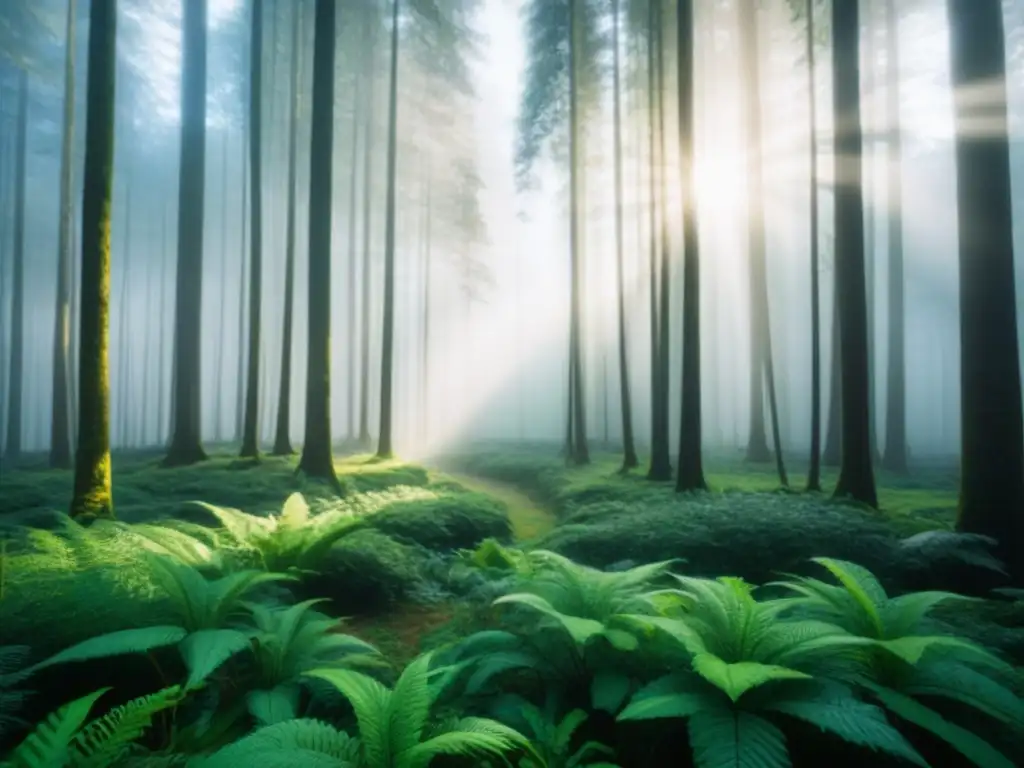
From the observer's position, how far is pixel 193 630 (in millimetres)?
3477

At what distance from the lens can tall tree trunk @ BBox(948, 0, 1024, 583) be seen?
6.23 metres

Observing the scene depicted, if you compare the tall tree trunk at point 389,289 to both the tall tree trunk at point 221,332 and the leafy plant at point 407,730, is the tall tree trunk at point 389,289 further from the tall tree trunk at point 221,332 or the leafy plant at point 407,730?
the tall tree trunk at point 221,332

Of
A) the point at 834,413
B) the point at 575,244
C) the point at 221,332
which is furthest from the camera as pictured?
the point at 221,332

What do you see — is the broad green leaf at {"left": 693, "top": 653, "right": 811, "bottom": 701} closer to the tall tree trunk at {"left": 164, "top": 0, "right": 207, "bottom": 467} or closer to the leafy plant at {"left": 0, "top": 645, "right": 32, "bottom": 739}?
the leafy plant at {"left": 0, "top": 645, "right": 32, "bottom": 739}

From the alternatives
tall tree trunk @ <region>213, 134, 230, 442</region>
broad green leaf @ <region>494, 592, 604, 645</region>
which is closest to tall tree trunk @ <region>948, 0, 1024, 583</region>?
broad green leaf @ <region>494, 592, 604, 645</region>

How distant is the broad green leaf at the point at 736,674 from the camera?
2.22 m

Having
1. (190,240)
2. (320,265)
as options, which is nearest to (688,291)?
(320,265)

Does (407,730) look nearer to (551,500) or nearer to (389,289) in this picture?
(551,500)

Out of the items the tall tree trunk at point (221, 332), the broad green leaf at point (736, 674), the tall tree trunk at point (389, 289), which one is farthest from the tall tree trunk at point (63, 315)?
the broad green leaf at point (736, 674)

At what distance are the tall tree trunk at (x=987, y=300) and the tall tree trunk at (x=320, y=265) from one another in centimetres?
1053

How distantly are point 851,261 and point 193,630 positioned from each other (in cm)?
1000

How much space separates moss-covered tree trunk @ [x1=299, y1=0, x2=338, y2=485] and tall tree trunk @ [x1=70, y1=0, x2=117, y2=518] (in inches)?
174

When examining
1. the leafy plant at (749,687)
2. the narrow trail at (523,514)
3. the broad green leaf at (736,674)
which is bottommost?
the narrow trail at (523,514)

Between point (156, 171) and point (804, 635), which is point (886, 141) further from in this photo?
point (156, 171)
